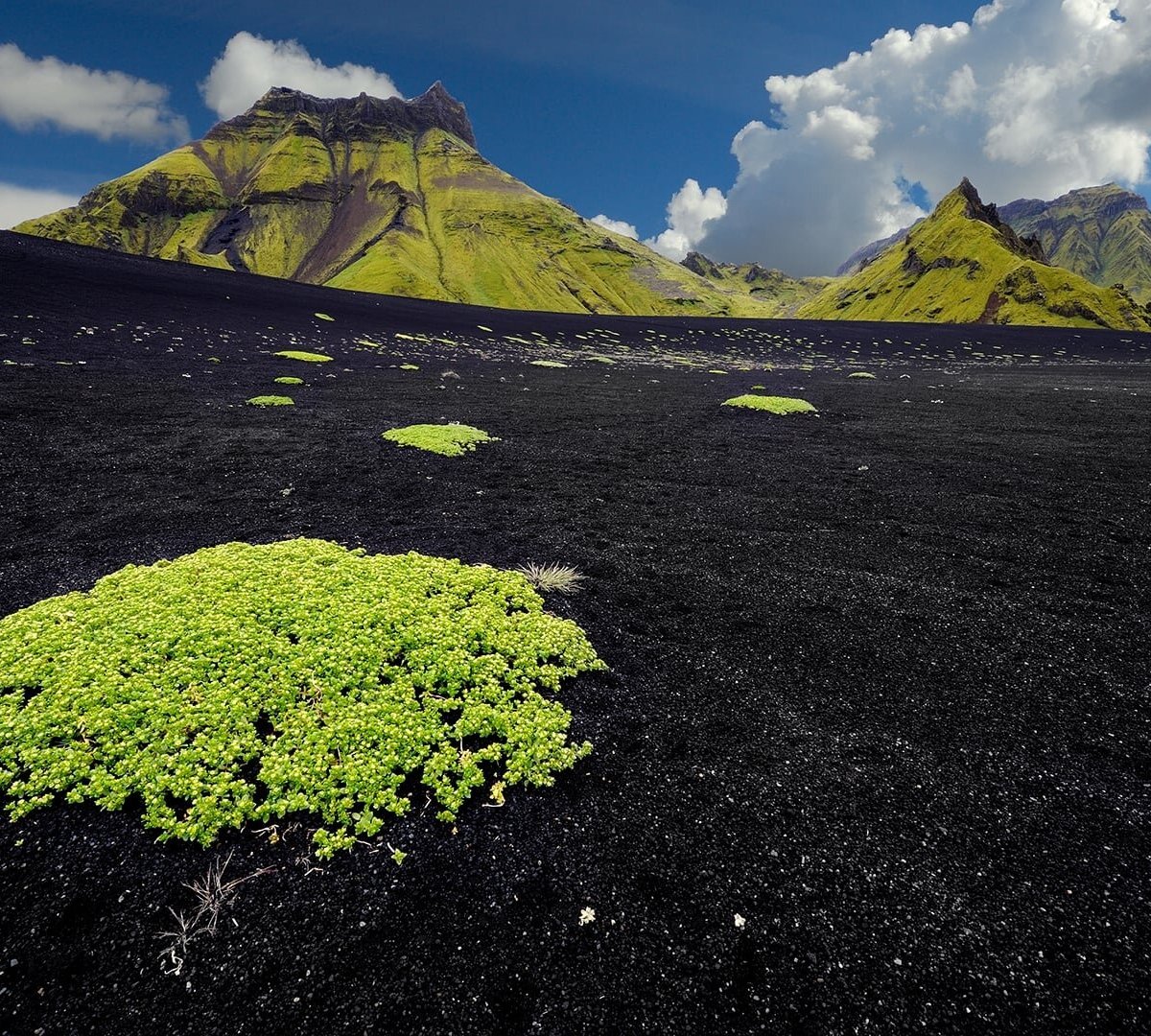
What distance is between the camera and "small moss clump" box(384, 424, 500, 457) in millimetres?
16984

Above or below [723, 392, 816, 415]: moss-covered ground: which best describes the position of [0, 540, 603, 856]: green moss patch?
below

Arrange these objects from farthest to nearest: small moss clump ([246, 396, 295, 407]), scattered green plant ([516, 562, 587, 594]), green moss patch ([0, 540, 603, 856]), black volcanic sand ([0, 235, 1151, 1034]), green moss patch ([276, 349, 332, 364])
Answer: green moss patch ([276, 349, 332, 364]) < small moss clump ([246, 396, 295, 407]) < scattered green plant ([516, 562, 587, 594]) < green moss patch ([0, 540, 603, 856]) < black volcanic sand ([0, 235, 1151, 1034])

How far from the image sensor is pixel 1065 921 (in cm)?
434

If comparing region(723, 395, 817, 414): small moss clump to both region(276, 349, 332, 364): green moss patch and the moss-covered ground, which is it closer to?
the moss-covered ground

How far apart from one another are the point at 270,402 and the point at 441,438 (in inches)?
425

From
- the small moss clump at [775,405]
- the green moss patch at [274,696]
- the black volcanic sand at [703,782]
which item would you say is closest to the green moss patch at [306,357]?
the black volcanic sand at [703,782]

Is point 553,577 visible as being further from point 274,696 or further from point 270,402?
point 270,402

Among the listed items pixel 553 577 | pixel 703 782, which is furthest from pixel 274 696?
pixel 703 782

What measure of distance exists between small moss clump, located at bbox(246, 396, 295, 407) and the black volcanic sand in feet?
18.6

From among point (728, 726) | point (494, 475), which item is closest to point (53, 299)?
point (494, 475)

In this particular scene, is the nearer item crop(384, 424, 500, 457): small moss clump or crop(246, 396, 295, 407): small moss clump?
crop(384, 424, 500, 457): small moss clump

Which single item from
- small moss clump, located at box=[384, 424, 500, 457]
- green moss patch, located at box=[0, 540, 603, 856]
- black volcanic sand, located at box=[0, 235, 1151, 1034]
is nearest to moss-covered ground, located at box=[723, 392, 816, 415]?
black volcanic sand, located at box=[0, 235, 1151, 1034]

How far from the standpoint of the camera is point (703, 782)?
557 centimetres

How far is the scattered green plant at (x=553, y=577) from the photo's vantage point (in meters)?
9.02
